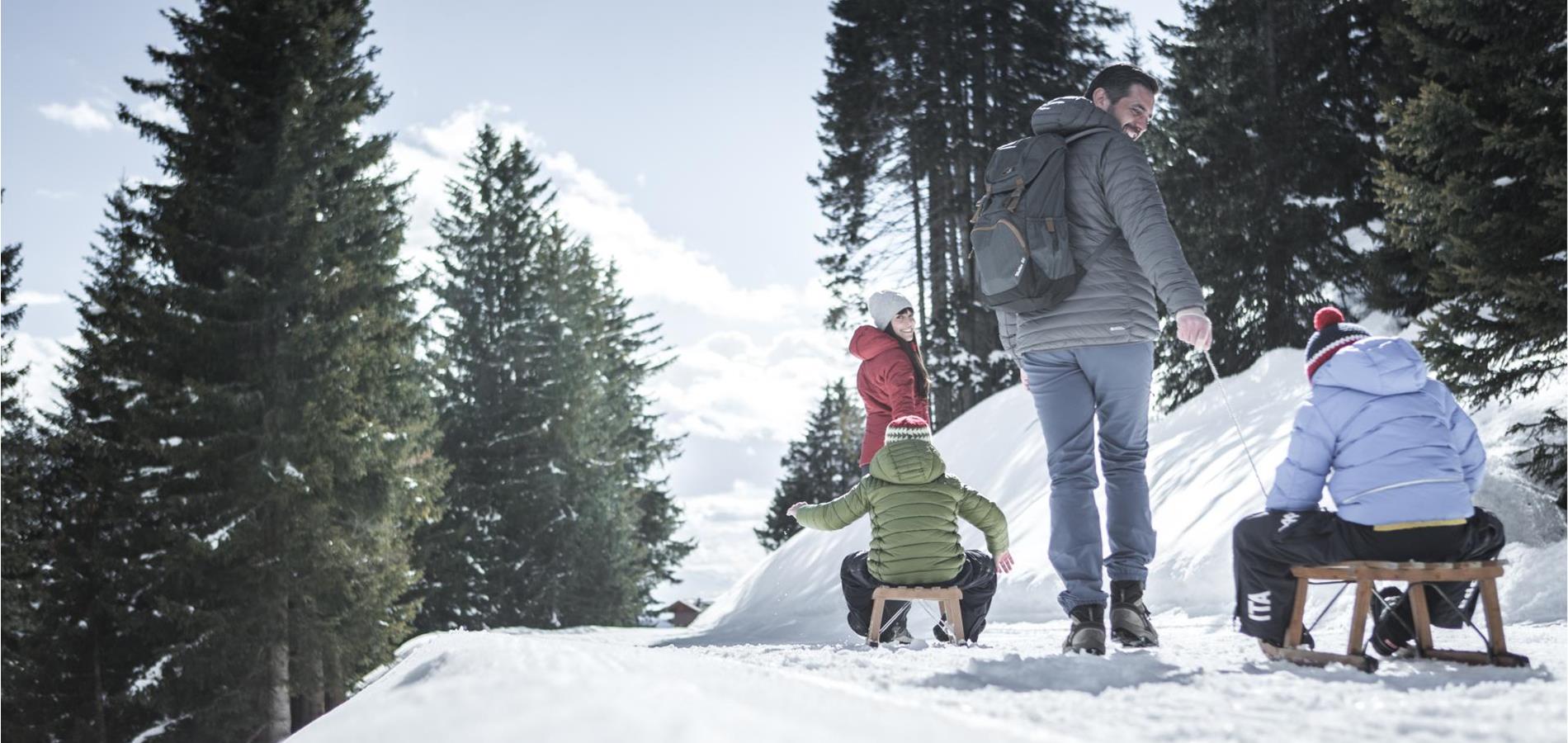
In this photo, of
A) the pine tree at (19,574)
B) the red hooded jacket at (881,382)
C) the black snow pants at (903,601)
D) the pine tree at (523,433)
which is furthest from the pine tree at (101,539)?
the black snow pants at (903,601)

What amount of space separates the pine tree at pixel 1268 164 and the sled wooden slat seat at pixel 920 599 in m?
11.6

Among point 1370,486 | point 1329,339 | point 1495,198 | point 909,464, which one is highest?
point 1495,198

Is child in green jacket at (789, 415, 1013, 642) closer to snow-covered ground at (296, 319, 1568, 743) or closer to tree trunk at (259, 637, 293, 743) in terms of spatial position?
snow-covered ground at (296, 319, 1568, 743)

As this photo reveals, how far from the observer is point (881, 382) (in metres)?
6.71

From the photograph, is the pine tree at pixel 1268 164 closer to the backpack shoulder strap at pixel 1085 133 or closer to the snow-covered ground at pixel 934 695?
the snow-covered ground at pixel 934 695

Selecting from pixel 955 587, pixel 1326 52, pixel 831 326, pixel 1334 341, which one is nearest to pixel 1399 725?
pixel 1334 341

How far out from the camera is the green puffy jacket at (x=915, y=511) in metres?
4.85

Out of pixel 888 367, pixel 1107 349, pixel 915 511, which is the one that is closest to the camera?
pixel 1107 349

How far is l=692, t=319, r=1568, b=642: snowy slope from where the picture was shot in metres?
7.95

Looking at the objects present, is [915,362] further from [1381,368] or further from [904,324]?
[1381,368]

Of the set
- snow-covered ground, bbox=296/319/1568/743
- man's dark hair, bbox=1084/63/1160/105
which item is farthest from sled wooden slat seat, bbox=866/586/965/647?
man's dark hair, bbox=1084/63/1160/105

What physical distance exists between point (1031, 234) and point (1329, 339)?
113cm

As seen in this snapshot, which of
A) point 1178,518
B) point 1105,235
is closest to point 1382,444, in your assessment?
point 1105,235

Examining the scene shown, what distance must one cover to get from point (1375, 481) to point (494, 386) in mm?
28101
